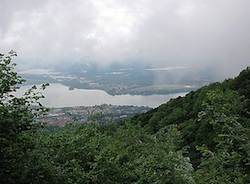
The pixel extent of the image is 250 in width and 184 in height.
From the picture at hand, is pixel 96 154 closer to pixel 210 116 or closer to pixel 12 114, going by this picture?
pixel 12 114

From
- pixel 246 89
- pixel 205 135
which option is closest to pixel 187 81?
pixel 246 89

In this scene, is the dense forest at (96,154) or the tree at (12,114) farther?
the tree at (12,114)

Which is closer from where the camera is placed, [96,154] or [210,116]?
[210,116]

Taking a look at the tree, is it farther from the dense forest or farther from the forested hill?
the forested hill

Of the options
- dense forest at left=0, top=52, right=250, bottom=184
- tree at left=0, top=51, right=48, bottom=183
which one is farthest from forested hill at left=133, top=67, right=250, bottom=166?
tree at left=0, top=51, right=48, bottom=183

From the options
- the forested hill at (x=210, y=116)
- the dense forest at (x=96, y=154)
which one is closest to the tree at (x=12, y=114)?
the dense forest at (x=96, y=154)

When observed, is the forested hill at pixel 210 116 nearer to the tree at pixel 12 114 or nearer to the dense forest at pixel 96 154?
the dense forest at pixel 96 154

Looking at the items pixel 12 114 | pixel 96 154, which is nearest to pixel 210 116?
pixel 12 114

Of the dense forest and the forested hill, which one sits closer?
the dense forest
